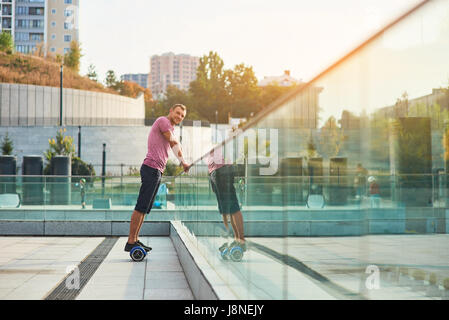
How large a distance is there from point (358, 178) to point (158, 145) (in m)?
4.83

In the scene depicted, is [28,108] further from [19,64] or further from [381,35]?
[381,35]

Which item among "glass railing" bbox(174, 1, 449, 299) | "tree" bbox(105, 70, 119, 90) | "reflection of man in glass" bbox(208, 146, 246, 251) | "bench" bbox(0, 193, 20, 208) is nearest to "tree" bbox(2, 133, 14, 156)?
"bench" bbox(0, 193, 20, 208)

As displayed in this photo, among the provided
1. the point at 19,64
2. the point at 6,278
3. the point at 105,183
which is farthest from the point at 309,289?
Result: the point at 19,64

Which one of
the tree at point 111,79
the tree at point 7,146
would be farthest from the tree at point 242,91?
the tree at point 7,146

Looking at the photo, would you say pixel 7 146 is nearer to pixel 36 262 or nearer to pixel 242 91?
pixel 36 262

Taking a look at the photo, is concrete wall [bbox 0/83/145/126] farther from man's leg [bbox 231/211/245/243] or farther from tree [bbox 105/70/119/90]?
man's leg [bbox 231/211/245/243]

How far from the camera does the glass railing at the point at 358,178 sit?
2318mm

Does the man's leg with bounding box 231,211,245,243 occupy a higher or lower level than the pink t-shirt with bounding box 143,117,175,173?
lower

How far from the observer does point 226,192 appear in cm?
448

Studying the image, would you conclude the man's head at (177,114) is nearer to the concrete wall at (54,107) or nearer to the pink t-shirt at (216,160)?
the pink t-shirt at (216,160)

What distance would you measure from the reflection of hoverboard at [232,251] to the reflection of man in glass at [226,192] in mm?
24

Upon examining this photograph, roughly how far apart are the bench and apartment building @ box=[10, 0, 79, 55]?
10908cm

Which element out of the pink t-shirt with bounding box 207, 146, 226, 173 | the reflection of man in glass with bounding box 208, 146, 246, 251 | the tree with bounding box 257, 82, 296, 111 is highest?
the tree with bounding box 257, 82, 296, 111

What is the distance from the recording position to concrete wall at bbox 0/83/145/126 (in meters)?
53.5
